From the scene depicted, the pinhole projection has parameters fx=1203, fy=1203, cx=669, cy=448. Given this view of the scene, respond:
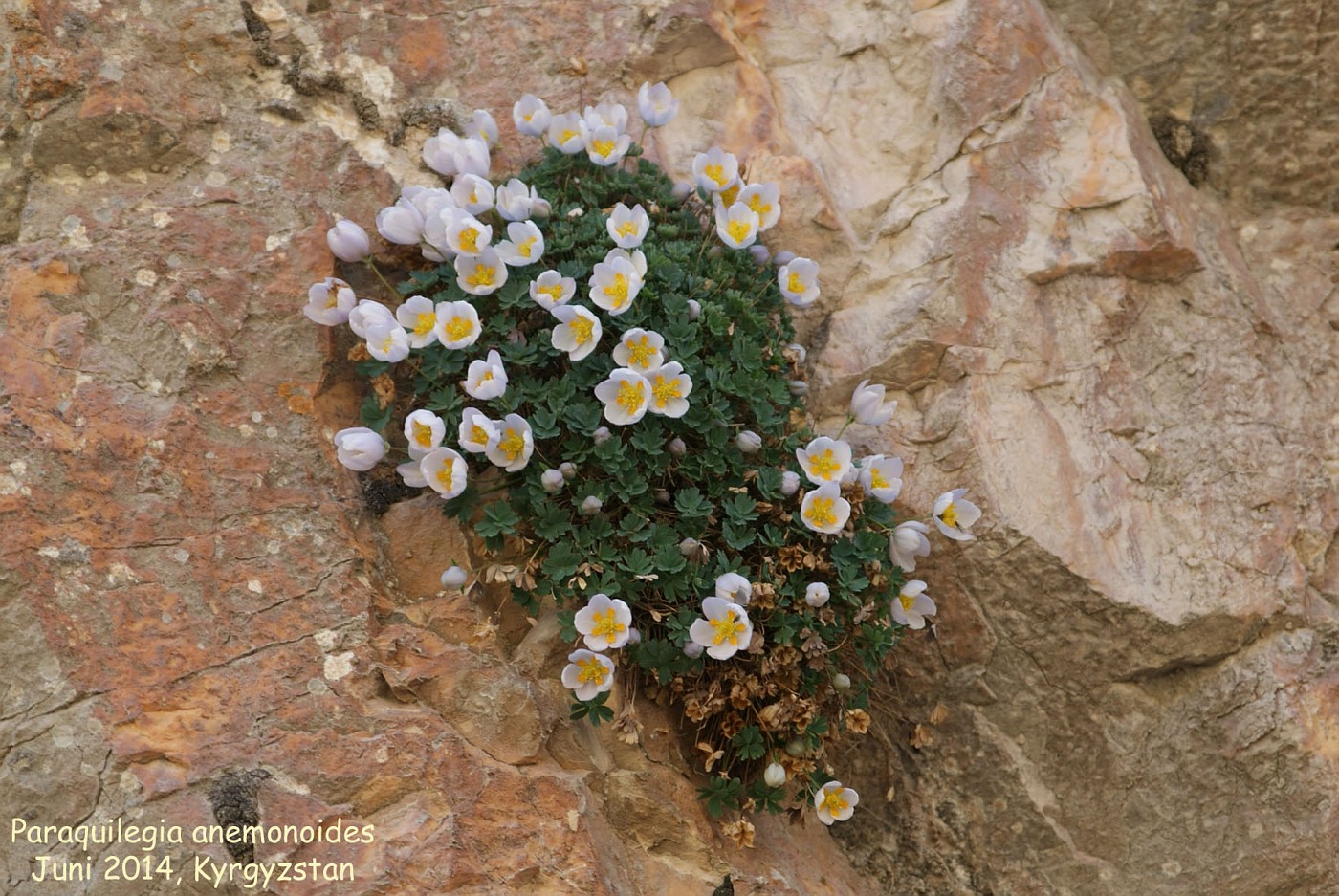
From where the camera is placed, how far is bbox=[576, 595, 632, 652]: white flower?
3.82m

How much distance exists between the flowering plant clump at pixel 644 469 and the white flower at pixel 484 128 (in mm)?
213

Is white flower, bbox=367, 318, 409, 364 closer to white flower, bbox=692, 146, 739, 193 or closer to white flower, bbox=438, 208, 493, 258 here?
white flower, bbox=438, 208, 493, 258

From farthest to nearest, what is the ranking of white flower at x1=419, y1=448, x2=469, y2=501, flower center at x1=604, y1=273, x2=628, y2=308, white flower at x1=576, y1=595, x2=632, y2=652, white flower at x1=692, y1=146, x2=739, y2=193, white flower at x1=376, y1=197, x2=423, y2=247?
white flower at x1=692, y1=146, x2=739, y2=193 → white flower at x1=376, y1=197, x2=423, y2=247 → flower center at x1=604, y1=273, x2=628, y2=308 → white flower at x1=419, y1=448, x2=469, y2=501 → white flower at x1=576, y1=595, x2=632, y2=652

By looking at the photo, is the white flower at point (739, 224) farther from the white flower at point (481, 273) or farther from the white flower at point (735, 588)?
the white flower at point (735, 588)

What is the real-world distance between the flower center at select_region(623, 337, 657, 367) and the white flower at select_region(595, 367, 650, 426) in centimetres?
7

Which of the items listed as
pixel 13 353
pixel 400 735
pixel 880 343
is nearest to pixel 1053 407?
pixel 880 343

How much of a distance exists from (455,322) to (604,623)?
114cm

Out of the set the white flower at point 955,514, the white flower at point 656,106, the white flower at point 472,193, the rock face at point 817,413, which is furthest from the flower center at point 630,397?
the white flower at point 656,106

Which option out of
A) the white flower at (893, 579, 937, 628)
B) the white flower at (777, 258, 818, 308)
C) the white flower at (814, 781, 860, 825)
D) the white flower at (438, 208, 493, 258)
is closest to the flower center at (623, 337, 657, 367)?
the white flower at (438, 208, 493, 258)

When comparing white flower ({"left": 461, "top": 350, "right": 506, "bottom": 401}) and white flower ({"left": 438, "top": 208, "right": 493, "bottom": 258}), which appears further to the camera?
white flower ({"left": 438, "top": 208, "right": 493, "bottom": 258})

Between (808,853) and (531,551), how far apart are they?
153cm

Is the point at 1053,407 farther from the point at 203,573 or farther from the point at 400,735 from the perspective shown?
the point at 203,573

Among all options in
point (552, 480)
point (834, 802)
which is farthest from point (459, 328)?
point (834, 802)

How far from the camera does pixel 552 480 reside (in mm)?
3953
